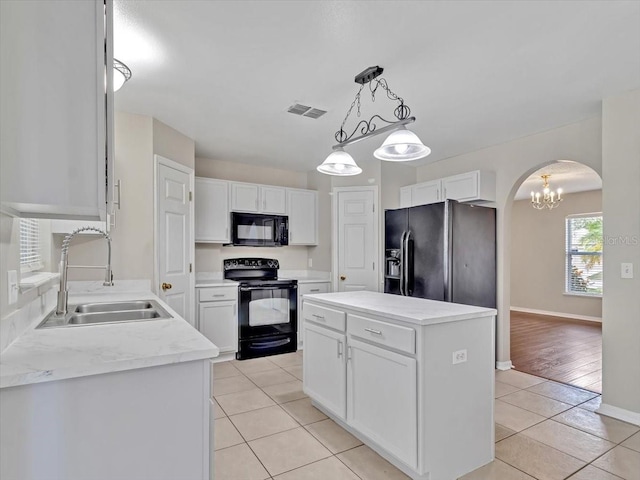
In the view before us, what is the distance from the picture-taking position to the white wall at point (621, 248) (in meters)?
2.71

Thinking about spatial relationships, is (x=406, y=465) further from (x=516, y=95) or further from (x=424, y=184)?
(x=424, y=184)

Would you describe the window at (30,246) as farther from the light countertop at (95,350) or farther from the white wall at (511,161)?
the white wall at (511,161)

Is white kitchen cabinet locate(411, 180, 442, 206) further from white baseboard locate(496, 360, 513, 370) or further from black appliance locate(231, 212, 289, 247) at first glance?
white baseboard locate(496, 360, 513, 370)

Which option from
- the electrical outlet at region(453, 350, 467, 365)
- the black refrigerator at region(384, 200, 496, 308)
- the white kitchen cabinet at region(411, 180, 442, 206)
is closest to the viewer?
the electrical outlet at region(453, 350, 467, 365)

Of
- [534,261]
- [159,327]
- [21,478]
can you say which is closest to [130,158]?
[159,327]

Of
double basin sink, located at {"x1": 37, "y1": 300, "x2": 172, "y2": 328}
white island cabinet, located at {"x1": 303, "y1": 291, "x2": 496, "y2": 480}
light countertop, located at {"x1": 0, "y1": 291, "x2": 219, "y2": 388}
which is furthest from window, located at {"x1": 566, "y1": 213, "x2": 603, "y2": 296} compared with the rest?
light countertop, located at {"x1": 0, "y1": 291, "x2": 219, "y2": 388}

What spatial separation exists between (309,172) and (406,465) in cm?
412

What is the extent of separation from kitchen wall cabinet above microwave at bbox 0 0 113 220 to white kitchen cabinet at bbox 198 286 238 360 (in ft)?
10.2

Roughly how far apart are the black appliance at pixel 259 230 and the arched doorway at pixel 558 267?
328 cm

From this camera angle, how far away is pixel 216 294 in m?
4.13

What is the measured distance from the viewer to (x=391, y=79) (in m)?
2.54

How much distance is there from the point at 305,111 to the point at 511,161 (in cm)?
230

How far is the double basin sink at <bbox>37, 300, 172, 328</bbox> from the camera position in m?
1.82

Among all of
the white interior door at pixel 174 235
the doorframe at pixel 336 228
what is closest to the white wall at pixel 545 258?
the doorframe at pixel 336 228
